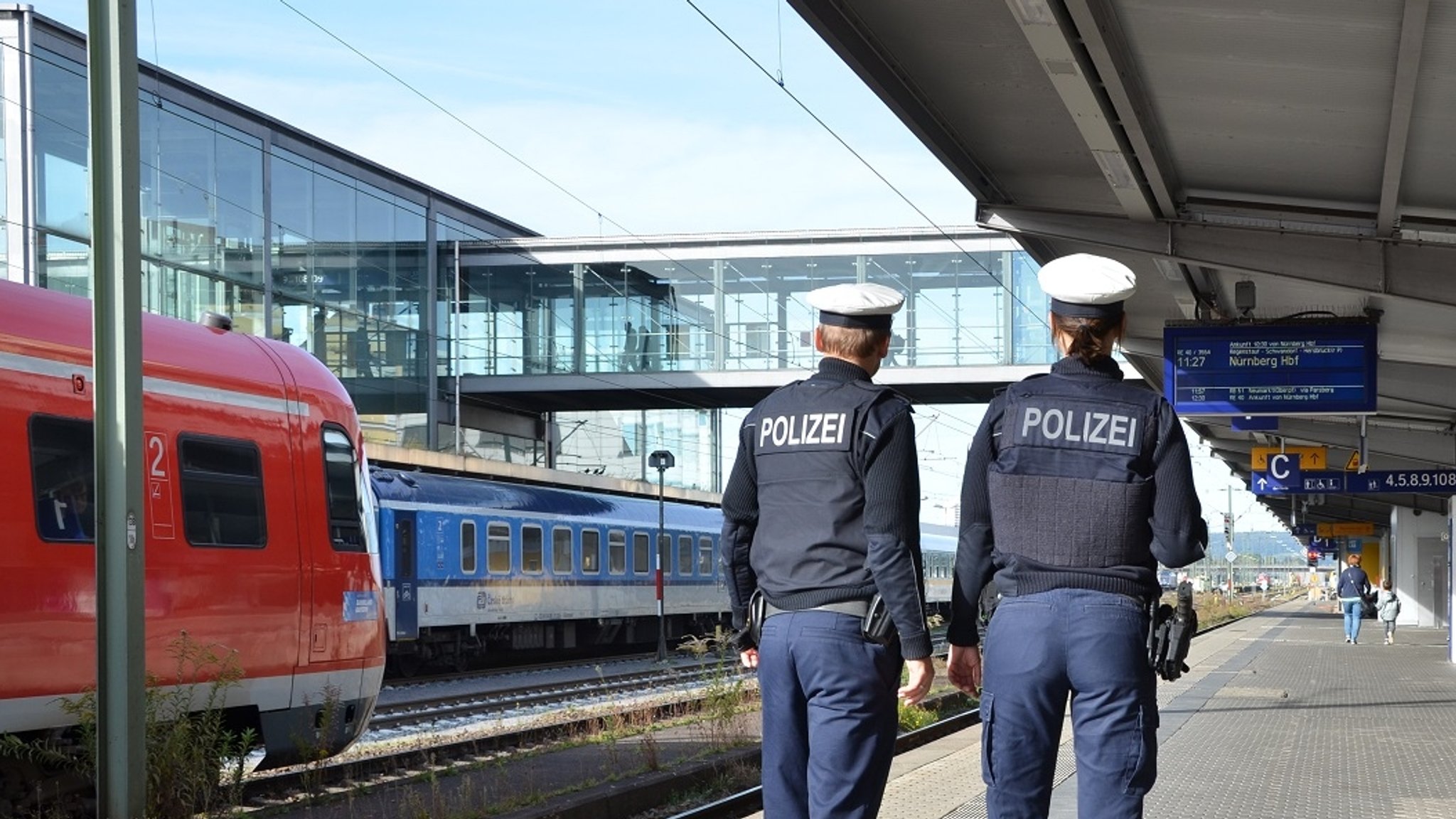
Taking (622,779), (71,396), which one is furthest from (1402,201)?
(71,396)

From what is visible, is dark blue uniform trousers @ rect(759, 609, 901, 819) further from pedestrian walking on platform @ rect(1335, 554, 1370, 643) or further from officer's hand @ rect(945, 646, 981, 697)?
pedestrian walking on platform @ rect(1335, 554, 1370, 643)

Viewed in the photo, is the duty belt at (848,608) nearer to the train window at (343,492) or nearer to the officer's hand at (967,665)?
the officer's hand at (967,665)

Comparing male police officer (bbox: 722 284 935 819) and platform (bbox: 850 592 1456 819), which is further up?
male police officer (bbox: 722 284 935 819)

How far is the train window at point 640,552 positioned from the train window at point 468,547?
6.72 meters

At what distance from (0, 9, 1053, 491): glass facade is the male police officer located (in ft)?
90.8

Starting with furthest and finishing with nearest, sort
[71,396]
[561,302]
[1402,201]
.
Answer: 1. [561,302]
2. [1402,201]
3. [71,396]

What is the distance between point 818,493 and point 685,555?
103ft

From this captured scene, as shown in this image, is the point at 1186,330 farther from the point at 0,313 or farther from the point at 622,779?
the point at 0,313

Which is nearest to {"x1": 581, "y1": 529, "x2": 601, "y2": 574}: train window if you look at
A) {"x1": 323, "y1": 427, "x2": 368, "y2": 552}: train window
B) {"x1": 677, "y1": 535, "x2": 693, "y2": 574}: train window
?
{"x1": 677, "y1": 535, "x2": 693, "y2": 574}: train window

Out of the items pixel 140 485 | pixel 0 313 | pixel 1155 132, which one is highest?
pixel 1155 132

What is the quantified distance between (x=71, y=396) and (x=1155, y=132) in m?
6.74

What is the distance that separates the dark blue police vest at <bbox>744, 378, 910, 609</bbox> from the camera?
490 cm

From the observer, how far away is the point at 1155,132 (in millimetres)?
11148

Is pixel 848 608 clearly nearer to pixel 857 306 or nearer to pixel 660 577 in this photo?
pixel 857 306
